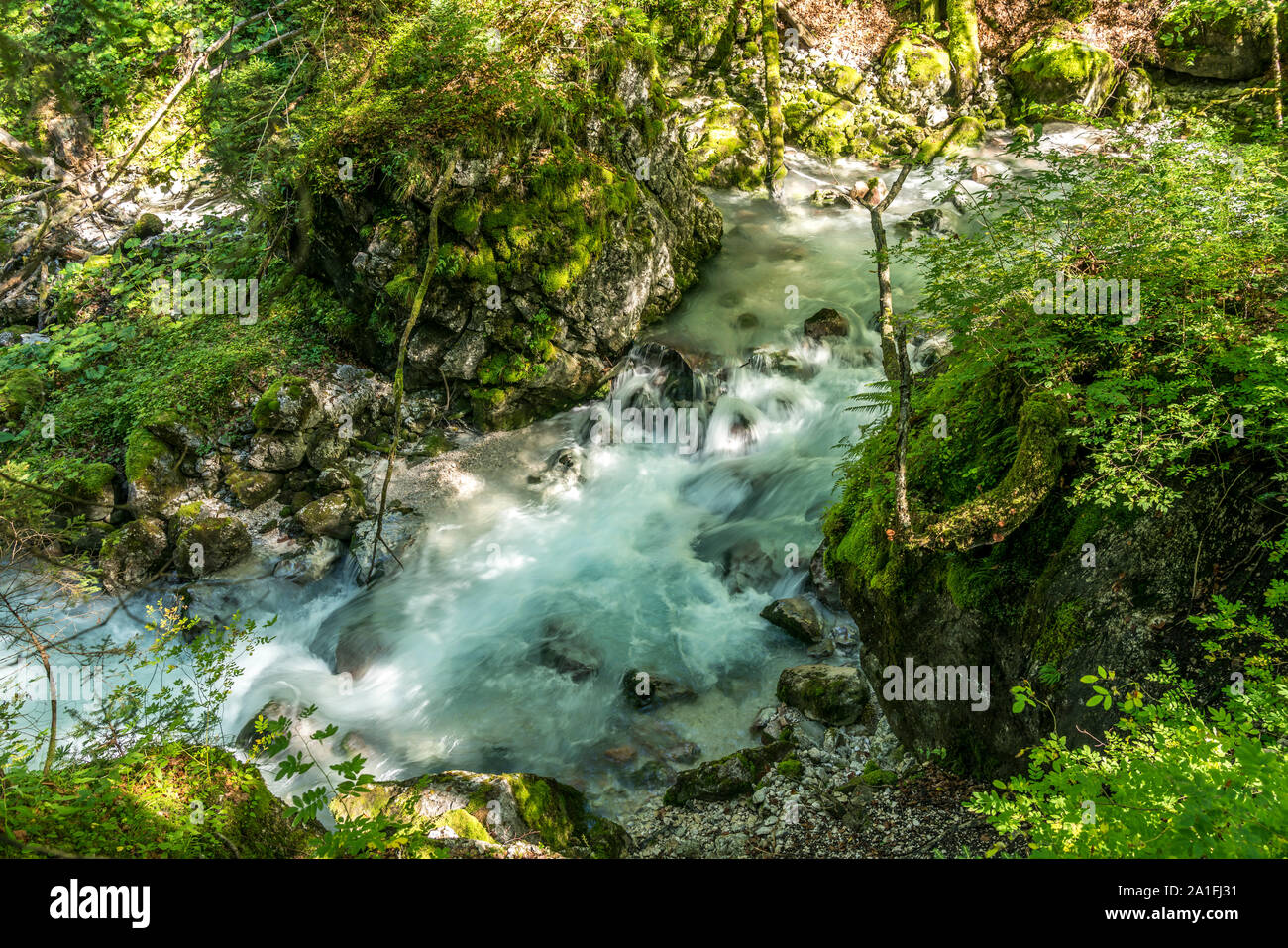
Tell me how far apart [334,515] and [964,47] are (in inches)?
722

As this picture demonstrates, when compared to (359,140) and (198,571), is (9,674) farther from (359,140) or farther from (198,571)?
(359,140)

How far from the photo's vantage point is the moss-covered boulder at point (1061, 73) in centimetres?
1531

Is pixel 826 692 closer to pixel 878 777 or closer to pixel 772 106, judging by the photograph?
pixel 878 777

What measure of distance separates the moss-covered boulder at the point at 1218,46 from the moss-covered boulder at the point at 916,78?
4431 mm

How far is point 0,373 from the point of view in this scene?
36.4 ft

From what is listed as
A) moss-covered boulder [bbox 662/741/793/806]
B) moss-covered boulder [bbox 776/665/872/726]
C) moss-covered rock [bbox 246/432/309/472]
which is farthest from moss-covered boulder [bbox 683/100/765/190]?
moss-covered boulder [bbox 662/741/793/806]

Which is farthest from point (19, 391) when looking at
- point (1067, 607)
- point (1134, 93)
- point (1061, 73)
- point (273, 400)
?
point (1134, 93)

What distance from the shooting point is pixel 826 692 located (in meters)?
6.28

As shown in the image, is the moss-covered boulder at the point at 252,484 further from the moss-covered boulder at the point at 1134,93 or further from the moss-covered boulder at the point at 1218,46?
the moss-covered boulder at the point at 1218,46

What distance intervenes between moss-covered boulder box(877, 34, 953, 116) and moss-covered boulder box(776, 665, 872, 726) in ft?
51.2

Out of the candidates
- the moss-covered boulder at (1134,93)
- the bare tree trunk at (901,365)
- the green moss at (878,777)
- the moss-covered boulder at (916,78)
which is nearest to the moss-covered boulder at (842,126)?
the moss-covered boulder at (916,78)

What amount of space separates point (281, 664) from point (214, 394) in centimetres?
487

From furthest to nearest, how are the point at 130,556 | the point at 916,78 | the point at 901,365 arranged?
the point at 916,78, the point at 130,556, the point at 901,365

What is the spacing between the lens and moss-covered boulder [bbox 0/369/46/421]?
1074cm
